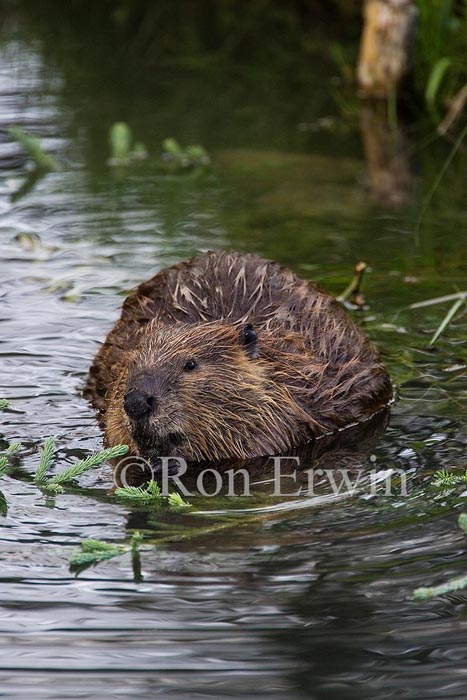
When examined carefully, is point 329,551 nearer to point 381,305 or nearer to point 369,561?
point 369,561

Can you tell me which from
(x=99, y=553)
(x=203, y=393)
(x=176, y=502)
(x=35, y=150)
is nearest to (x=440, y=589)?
(x=99, y=553)

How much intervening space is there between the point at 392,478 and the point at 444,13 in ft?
16.2

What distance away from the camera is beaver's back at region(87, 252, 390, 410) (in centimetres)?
439

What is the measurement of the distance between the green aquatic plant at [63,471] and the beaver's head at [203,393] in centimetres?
26

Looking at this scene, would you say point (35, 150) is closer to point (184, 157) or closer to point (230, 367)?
point (184, 157)

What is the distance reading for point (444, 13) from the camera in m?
8.12

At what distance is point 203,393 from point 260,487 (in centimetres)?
35

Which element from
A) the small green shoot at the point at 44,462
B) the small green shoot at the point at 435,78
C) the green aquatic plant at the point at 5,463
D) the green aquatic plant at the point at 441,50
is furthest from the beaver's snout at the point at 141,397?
the green aquatic plant at the point at 441,50

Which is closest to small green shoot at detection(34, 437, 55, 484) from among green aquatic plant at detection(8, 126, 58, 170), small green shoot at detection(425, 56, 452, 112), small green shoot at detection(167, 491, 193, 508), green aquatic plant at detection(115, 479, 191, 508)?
green aquatic plant at detection(115, 479, 191, 508)

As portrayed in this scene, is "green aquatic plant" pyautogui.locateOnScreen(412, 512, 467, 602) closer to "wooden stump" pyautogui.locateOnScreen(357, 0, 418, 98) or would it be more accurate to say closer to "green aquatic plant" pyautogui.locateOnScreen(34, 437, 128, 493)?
"green aquatic plant" pyautogui.locateOnScreen(34, 437, 128, 493)

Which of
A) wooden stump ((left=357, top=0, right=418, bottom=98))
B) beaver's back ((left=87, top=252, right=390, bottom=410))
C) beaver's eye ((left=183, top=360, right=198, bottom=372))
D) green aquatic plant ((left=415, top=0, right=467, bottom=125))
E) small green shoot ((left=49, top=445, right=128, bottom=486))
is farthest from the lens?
wooden stump ((left=357, top=0, right=418, bottom=98))

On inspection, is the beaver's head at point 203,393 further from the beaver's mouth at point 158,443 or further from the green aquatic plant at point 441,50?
the green aquatic plant at point 441,50

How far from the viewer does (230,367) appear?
412 centimetres

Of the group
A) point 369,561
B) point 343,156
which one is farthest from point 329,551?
point 343,156
